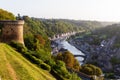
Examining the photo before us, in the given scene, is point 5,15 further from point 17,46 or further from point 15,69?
point 15,69

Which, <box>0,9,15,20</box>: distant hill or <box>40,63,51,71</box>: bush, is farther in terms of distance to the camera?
<box>0,9,15,20</box>: distant hill

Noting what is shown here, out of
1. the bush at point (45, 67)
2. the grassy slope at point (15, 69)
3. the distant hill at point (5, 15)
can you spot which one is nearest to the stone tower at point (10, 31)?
the grassy slope at point (15, 69)

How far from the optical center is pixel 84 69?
68.8 m

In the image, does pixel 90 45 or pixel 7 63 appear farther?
pixel 90 45

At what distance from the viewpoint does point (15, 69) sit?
31.9 metres

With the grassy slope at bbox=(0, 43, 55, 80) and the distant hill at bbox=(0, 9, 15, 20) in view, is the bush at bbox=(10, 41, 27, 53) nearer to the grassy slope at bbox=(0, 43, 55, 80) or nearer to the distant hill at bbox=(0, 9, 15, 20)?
the grassy slope at bbox=(0, 43, 55, 80)

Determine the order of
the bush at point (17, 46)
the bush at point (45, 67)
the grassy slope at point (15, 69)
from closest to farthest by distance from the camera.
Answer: the grassy slope at point (15, 69)
the bush at point (45, 67)
the bush at point (17, 46)

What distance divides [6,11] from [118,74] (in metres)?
58.2

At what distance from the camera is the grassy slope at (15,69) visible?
98.5 ft

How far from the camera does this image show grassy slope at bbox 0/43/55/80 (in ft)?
98.5

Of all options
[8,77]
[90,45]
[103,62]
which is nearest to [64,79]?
[8,77]

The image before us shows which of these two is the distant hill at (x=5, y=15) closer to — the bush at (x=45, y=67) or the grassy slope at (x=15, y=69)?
the grassy slope at (x=15, y=69)

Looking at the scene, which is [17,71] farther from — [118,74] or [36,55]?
[118,74]

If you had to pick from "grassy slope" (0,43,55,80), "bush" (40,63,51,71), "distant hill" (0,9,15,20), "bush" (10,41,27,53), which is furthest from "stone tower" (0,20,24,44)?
"distant hill" (0,9,15,20)
